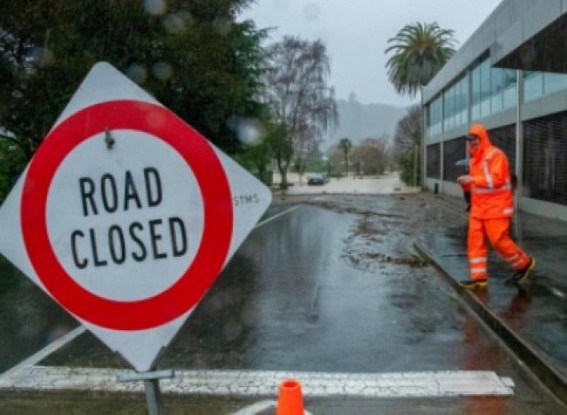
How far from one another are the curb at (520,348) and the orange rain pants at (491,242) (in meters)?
0.37

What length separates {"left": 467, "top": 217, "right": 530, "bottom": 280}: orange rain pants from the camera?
307 inches

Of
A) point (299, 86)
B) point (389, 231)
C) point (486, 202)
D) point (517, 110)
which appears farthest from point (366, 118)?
point (486, 202)

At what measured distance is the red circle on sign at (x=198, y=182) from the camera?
8.05 feet

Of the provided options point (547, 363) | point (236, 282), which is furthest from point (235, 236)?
point (236, 282)

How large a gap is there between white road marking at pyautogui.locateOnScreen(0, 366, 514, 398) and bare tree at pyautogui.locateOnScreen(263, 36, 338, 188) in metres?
55.0

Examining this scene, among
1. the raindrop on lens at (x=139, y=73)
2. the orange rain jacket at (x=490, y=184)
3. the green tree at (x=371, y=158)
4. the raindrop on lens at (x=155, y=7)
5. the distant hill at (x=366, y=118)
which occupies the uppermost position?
the distant hill at (x=366, y=118)

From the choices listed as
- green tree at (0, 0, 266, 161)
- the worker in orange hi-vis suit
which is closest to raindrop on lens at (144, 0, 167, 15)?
green tree at (0, 0, 266, 161)

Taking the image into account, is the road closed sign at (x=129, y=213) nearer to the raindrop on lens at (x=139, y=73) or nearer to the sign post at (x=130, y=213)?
the sign post at (x=130, y=213)

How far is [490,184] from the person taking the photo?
7.77m

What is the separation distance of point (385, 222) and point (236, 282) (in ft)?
35.1

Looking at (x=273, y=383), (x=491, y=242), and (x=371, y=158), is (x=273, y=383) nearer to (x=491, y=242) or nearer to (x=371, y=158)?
(x=491, y=242)

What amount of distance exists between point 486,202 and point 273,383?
13.3ft

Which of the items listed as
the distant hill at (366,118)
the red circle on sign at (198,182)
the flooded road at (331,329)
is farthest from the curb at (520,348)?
the distant hill at (366,118)

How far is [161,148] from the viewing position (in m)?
2.45
